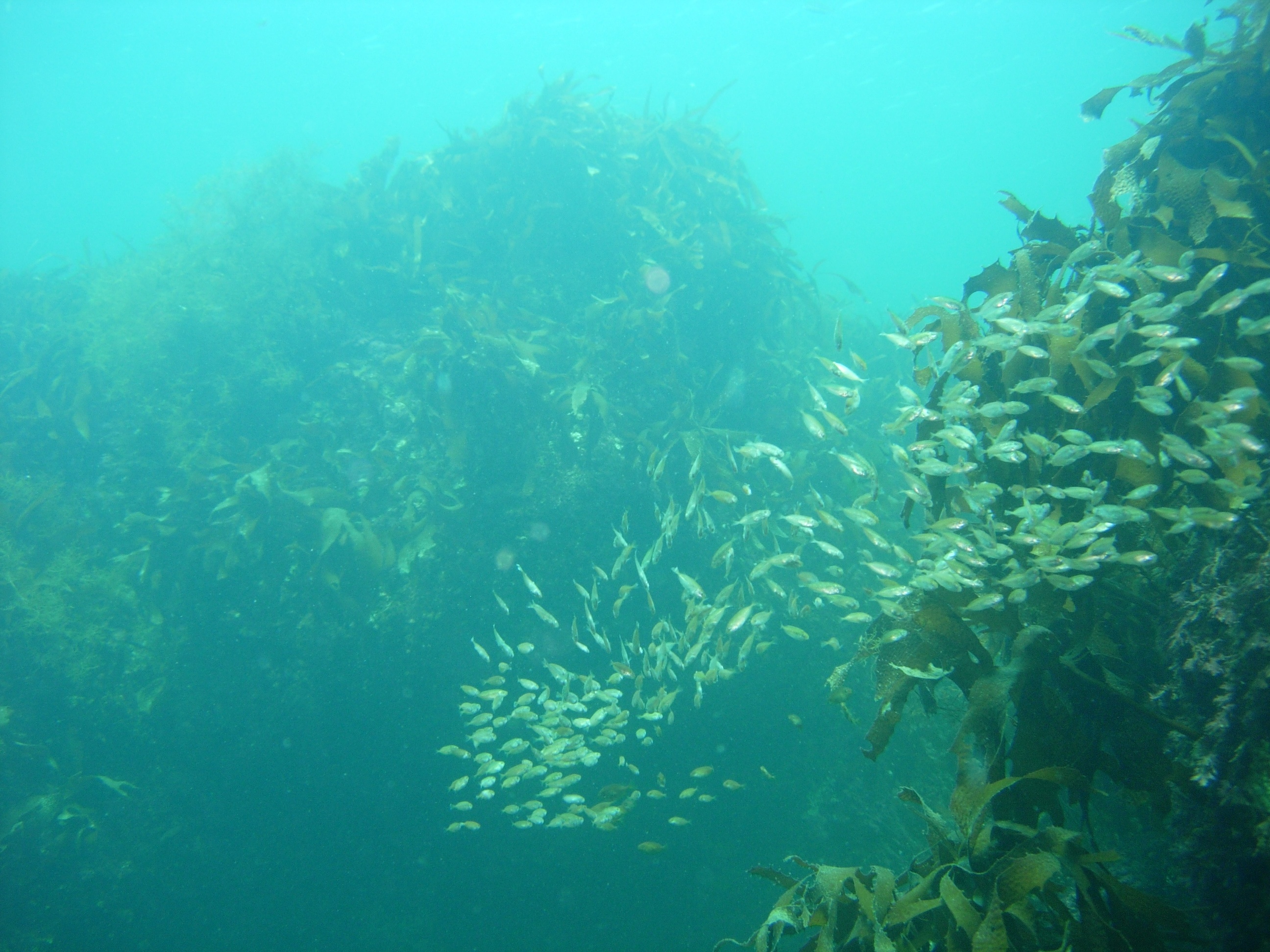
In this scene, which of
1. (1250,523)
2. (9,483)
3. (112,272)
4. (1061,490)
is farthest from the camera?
(112,272)

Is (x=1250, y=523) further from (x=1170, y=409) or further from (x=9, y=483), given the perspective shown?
(x=9, y=483)

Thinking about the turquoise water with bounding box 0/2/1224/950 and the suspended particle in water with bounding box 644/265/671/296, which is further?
the suspended particle in water with bounding box 644/265/671/296

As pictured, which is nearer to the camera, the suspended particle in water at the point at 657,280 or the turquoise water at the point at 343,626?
the turquoise water at the point at 343,626

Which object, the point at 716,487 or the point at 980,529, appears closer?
the point at 980,529

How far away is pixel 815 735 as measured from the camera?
20.4 feet

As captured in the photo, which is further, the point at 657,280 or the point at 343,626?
the point at 657,280

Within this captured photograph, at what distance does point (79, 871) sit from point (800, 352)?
11.8 meters

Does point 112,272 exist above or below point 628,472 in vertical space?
above

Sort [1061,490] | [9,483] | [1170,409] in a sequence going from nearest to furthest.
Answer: [1170,409] < [1061,490] < [9,483]

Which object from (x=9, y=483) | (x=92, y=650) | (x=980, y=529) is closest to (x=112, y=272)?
(x=9, y=483)

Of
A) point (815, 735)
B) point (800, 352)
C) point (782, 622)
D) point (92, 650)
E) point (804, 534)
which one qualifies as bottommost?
point (815, 735)

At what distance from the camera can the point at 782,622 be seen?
6434 mm

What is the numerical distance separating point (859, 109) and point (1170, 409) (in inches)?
2709

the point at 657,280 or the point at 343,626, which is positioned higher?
the point at 657,280
